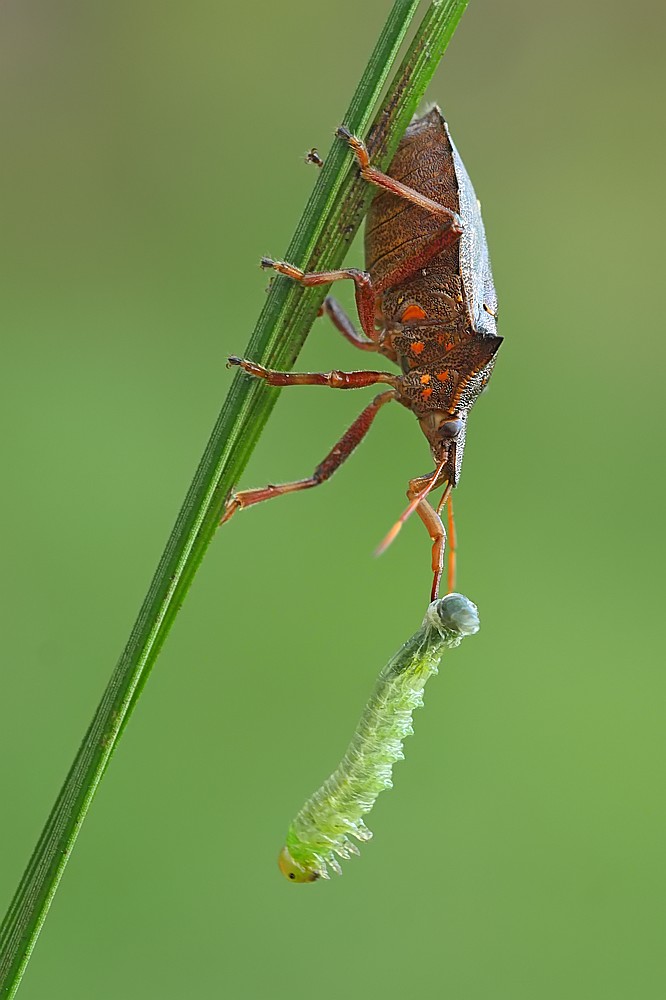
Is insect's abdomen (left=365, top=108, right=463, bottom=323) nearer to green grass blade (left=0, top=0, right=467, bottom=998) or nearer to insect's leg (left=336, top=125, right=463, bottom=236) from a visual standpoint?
insect's leg (left=336, top=125, right=463, bottom=236)

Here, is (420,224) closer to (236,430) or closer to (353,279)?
(353,279)

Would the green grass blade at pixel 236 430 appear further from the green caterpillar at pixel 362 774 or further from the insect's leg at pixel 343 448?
the insect's leg at pixel 343 448

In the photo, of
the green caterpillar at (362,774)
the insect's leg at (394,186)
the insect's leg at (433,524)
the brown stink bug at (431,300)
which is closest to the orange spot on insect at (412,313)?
the brown stink bug at (431,300)

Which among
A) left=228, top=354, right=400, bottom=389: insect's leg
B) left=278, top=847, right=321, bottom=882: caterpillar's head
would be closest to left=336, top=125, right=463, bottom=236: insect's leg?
left=228, top=354, right=400, bottom=389: insect's leg

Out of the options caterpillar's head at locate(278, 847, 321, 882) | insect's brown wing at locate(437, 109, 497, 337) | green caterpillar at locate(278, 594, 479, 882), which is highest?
insect's brown wing at locate(437, 109, 497, 337)

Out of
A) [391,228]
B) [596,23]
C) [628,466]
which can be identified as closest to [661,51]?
[596,23]

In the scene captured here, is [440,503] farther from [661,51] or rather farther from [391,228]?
[661,51]
